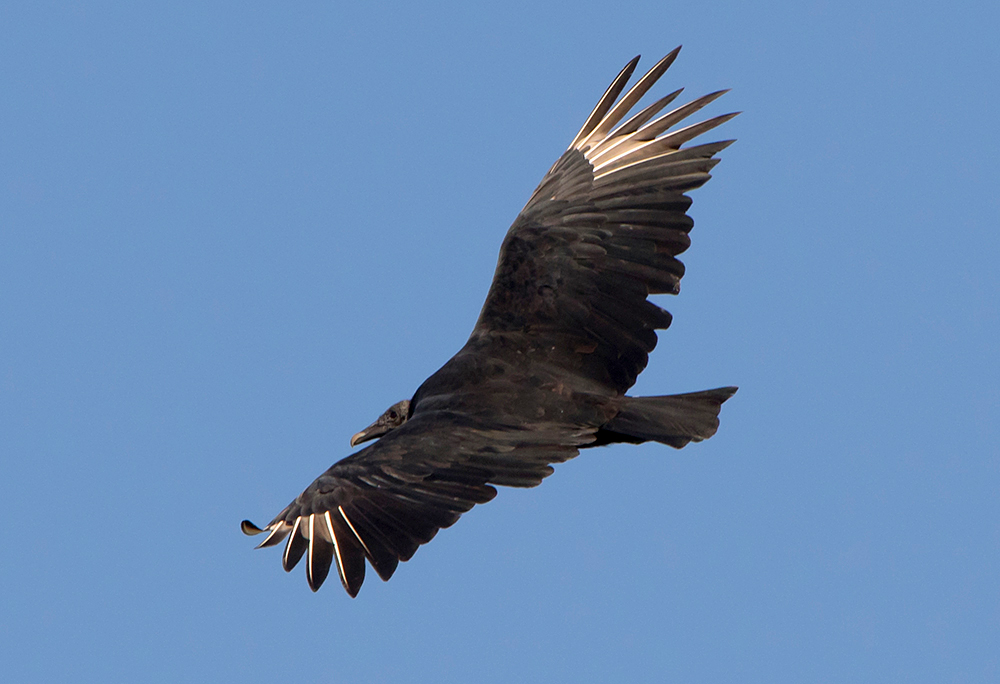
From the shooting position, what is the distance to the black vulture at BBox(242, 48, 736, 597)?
253 inches

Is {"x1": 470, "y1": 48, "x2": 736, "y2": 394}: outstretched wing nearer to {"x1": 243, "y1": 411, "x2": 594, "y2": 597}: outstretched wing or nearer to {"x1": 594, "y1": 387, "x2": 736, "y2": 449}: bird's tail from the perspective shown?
{"x1": 594, "y1": 387, "x2": 736, "y2": 449}: bird's tail

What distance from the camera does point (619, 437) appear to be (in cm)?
729

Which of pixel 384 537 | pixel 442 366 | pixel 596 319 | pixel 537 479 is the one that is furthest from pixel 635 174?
pixel 384 537

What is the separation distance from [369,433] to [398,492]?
163 centimetres

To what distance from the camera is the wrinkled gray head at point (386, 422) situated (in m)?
8.07

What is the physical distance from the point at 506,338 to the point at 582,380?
57 cm

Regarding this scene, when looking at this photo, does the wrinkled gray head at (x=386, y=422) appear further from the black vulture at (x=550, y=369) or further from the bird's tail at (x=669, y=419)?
the bird's tail at (x=669, y=419)

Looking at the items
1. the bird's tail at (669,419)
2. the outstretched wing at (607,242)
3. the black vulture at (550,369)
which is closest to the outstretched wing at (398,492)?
the black vulture at (550,369)

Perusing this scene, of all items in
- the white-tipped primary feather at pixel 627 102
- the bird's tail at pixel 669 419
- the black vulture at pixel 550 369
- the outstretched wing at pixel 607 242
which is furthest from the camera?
Result: the white-tipped primary feather at pixel 627 102

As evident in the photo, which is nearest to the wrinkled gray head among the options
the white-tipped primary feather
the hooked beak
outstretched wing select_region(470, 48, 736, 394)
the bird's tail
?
the hooked beak

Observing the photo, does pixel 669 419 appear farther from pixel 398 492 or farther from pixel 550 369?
pixel 398 492

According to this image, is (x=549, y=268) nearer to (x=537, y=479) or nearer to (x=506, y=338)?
(x=506, y=338)

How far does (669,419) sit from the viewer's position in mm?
7258

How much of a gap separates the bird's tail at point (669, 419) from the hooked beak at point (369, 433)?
1538 millimetres
